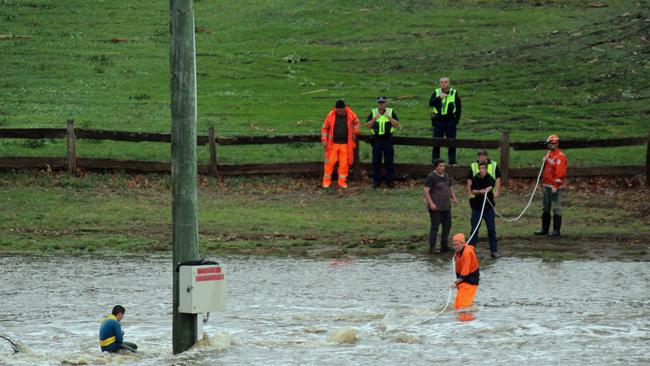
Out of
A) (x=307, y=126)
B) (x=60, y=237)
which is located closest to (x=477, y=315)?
(x=60, y=237)

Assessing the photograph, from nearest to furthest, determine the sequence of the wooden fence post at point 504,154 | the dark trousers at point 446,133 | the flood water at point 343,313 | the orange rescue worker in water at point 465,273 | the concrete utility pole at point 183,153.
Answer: the concrete utility pole at point 183,153
the flood water at point 343,313
the orange rescue worker in water at point 465,273
the wooden fence post at point 504,154
the dark trousers at point 446,133

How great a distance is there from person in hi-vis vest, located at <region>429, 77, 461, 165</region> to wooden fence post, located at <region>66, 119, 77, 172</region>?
849 cm

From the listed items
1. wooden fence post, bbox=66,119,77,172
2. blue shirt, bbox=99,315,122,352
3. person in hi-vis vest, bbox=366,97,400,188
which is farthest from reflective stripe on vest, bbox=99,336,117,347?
wooden fence post, bbox=66,119,77,172

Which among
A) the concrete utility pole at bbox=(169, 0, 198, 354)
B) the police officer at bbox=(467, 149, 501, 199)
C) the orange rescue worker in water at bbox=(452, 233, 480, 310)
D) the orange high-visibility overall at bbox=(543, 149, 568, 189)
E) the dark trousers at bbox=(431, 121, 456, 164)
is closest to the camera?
the concrete utility pole at bbox=(169, 0, 198, 354)

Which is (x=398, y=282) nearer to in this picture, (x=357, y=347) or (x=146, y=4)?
(x=357, y=347)

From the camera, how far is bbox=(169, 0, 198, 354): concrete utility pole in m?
14.6

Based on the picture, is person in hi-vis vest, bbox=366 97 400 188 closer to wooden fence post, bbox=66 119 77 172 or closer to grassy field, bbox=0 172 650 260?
grassy field, bbox=0 172 650 260

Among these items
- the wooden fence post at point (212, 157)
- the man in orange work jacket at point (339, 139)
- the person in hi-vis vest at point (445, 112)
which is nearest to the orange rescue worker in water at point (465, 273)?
the man in orange work jacket at point (339, 139)

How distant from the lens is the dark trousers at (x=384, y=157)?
29.9m

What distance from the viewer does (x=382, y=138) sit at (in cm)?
2991

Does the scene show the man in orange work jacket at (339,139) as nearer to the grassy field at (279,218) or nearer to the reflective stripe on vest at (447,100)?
the grassy field at (279,218)

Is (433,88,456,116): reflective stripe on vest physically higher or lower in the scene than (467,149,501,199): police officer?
higher

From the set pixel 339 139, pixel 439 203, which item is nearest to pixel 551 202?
pixel 439 203

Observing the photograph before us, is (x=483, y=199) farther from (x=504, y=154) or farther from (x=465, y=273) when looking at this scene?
(x=504, y=154)
